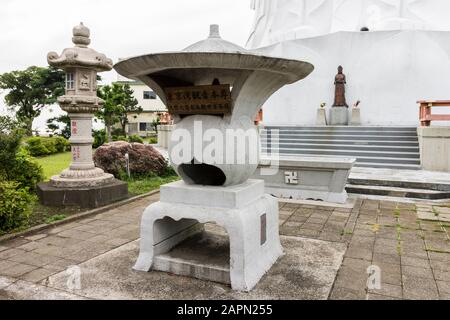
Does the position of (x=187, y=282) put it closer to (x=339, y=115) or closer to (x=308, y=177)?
(x=308, y=177)

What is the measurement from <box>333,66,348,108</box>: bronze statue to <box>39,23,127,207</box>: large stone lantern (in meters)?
14.0

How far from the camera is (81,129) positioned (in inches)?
323

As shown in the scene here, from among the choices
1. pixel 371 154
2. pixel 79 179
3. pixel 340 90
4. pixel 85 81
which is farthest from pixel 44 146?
pixel 340 90

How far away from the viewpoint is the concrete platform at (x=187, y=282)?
373 cm

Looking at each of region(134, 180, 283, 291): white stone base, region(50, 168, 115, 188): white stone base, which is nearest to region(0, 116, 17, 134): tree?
region(50, 168, 115, 188): white stone base

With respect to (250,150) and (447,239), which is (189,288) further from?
(447,239)

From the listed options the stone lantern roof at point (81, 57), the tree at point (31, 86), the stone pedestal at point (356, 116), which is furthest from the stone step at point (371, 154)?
the tree at point (31, 86)

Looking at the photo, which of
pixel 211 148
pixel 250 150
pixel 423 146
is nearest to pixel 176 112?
pixel 211 148

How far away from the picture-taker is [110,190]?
26.4 ft

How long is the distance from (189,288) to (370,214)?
15.4ft

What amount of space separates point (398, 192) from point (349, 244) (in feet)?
13.5

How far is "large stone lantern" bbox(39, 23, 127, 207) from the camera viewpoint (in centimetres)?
757
